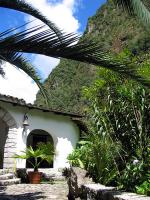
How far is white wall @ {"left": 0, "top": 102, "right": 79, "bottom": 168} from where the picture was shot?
14.1 meters

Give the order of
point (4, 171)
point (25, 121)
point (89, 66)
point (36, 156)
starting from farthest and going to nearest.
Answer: point (89, 66), point (25, 121), point (4, 171), point (36, 156)

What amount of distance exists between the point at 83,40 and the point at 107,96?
4.57 meters

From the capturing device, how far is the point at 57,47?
5.04m

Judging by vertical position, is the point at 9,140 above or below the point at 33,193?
above

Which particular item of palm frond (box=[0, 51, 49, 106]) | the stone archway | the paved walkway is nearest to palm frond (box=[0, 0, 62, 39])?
palm frond (box=[0, 51, 49, 106])

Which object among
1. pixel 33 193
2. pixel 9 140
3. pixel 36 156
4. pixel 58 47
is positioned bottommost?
pixel 33 193

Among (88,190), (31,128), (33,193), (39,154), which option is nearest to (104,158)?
(88,190)

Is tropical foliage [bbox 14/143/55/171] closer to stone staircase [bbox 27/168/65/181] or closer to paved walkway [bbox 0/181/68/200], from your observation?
stone staircase [bbox 27/168/65/181]

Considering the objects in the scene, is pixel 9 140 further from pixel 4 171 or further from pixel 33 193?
pixel 33 193

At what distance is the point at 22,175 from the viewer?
13.0 meters

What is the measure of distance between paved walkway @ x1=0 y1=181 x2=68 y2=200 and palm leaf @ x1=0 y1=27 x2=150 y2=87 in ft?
15.0

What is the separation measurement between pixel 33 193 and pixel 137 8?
5713 mm

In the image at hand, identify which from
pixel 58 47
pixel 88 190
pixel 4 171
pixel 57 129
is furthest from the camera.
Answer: pixel 57 129

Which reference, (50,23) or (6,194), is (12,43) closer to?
(50,23)
